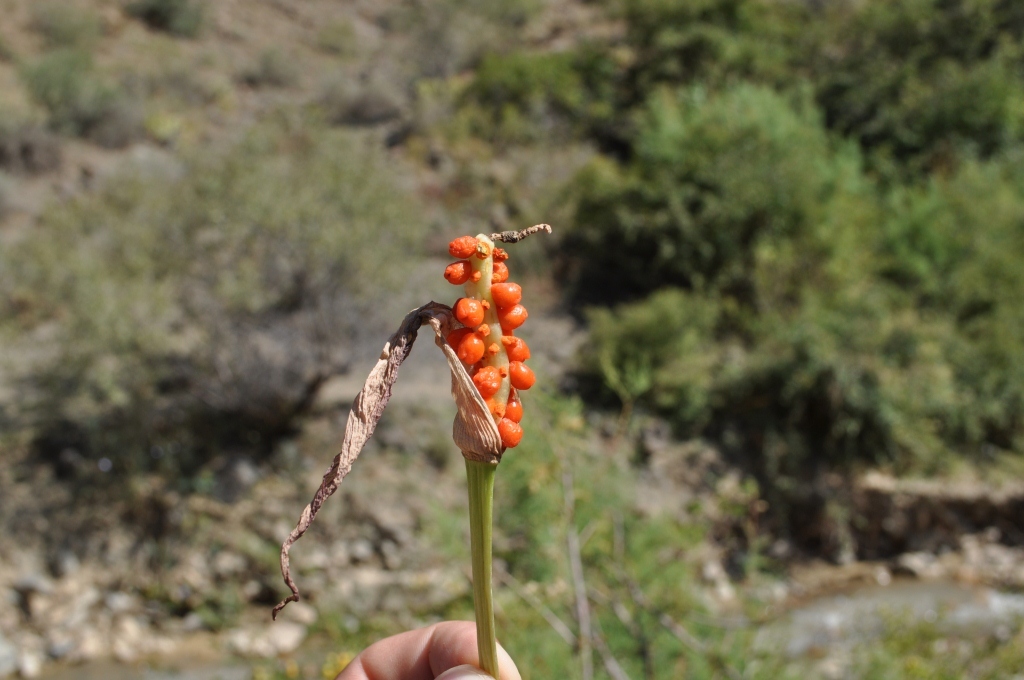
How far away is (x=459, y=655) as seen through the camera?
1212 millimetres

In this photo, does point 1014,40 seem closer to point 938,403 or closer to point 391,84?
point 938,403

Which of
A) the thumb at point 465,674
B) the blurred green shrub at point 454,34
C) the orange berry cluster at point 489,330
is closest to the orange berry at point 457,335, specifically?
the orange berry cluster at point 489,330

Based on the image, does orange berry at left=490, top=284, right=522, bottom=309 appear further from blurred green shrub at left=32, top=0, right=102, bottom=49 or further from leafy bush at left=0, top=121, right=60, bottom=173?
blurred green shrub at left=32, top=0, right=102, bottom=49

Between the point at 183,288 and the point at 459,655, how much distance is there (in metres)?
5.91

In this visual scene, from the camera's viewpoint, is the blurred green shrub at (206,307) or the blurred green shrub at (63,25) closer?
the blurred green shrub at (206,307)

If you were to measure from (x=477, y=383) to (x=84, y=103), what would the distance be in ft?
44.1

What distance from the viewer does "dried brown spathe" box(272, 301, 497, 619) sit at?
2.46 ft

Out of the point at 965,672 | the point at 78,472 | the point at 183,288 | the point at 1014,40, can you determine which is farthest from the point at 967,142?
the point at 78,472

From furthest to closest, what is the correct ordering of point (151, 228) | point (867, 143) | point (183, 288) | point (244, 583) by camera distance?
point (867, 143) < point (151, 228) < point (183, 288) < point (244, 583)

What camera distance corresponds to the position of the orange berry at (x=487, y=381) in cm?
78

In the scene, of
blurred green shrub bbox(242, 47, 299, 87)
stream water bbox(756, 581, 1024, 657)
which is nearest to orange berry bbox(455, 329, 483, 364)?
stream water bbox(756, 581, 1024, 657)

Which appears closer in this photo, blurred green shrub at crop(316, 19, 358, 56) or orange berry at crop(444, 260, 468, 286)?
orange berry at crop(444, 260, 468, 286)

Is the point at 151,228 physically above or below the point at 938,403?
above

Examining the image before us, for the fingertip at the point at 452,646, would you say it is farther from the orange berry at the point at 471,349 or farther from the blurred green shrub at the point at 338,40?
the blurred green shrub at the point at 338,40
